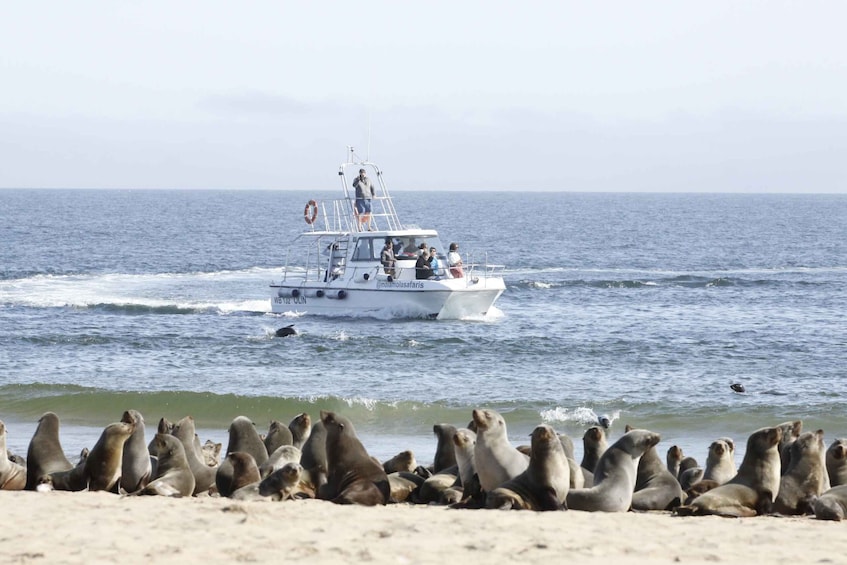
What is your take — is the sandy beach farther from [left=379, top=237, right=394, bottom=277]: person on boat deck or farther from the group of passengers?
[left=379, top=237, right=394, bottom=277]: person on boat deck

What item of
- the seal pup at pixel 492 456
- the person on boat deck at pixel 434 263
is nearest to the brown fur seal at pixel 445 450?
the seal pup at pixel 492 456

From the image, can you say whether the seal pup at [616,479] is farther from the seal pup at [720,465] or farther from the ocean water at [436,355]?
the ocean water at [436,355]

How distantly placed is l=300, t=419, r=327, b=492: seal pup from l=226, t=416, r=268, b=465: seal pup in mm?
1143

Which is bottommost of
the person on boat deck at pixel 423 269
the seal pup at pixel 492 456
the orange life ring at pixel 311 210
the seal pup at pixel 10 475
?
the seal pup at pixel 10 475

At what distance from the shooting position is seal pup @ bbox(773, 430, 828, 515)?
10.9 m

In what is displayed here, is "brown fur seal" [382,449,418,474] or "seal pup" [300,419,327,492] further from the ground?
"seal pup" [300,419,327,492]

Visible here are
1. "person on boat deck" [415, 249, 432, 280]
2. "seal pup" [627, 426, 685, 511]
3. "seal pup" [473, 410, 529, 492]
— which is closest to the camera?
"seal pup" [473, 410, 529, 492]

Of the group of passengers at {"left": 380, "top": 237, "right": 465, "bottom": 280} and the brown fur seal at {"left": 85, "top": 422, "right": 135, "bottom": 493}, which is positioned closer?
the brown fur seal at {"left": 85, "top": 422, "right": 135, "bottom": 493}

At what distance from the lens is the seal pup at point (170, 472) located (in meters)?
11.1

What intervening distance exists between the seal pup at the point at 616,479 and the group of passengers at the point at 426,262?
2173 centimetres

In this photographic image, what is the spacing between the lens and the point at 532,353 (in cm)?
2872

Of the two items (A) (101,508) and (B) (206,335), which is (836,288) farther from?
(A) (101,508)

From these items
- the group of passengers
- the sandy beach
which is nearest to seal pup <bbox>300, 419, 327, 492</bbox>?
the sandy beach

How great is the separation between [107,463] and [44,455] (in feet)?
3.17
